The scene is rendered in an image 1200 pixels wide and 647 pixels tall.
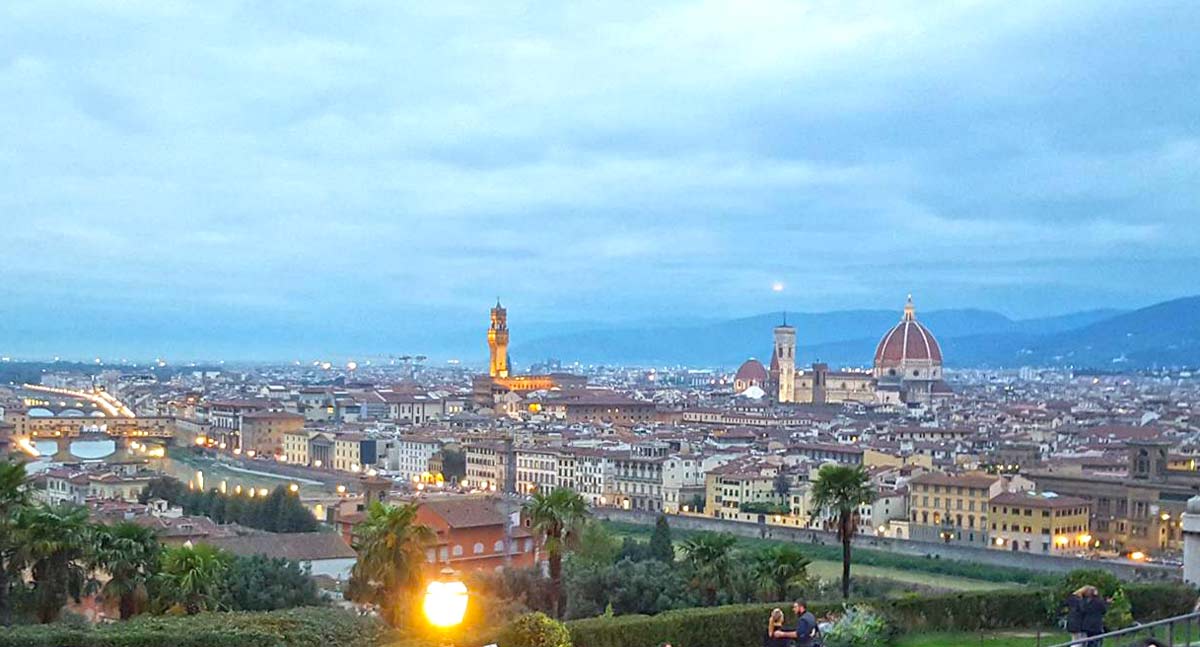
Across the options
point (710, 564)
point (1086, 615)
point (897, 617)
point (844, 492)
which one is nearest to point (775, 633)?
point (1086, 615)

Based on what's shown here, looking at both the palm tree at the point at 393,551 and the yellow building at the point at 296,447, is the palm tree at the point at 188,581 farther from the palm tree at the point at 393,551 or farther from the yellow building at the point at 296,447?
the yellow building at the point at 296,447

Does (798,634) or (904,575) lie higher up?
(798,634)

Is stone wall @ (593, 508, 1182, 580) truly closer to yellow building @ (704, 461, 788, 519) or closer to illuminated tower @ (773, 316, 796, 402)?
yellow building @ (704, 461, 788, 519)

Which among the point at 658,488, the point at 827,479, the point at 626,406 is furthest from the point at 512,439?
the point at 827,479

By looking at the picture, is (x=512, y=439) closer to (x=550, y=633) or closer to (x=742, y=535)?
(x=742, y=535)

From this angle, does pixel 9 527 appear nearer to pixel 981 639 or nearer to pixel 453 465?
pixel 981 639

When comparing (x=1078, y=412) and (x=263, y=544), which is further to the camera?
(x=1078, y=412)
